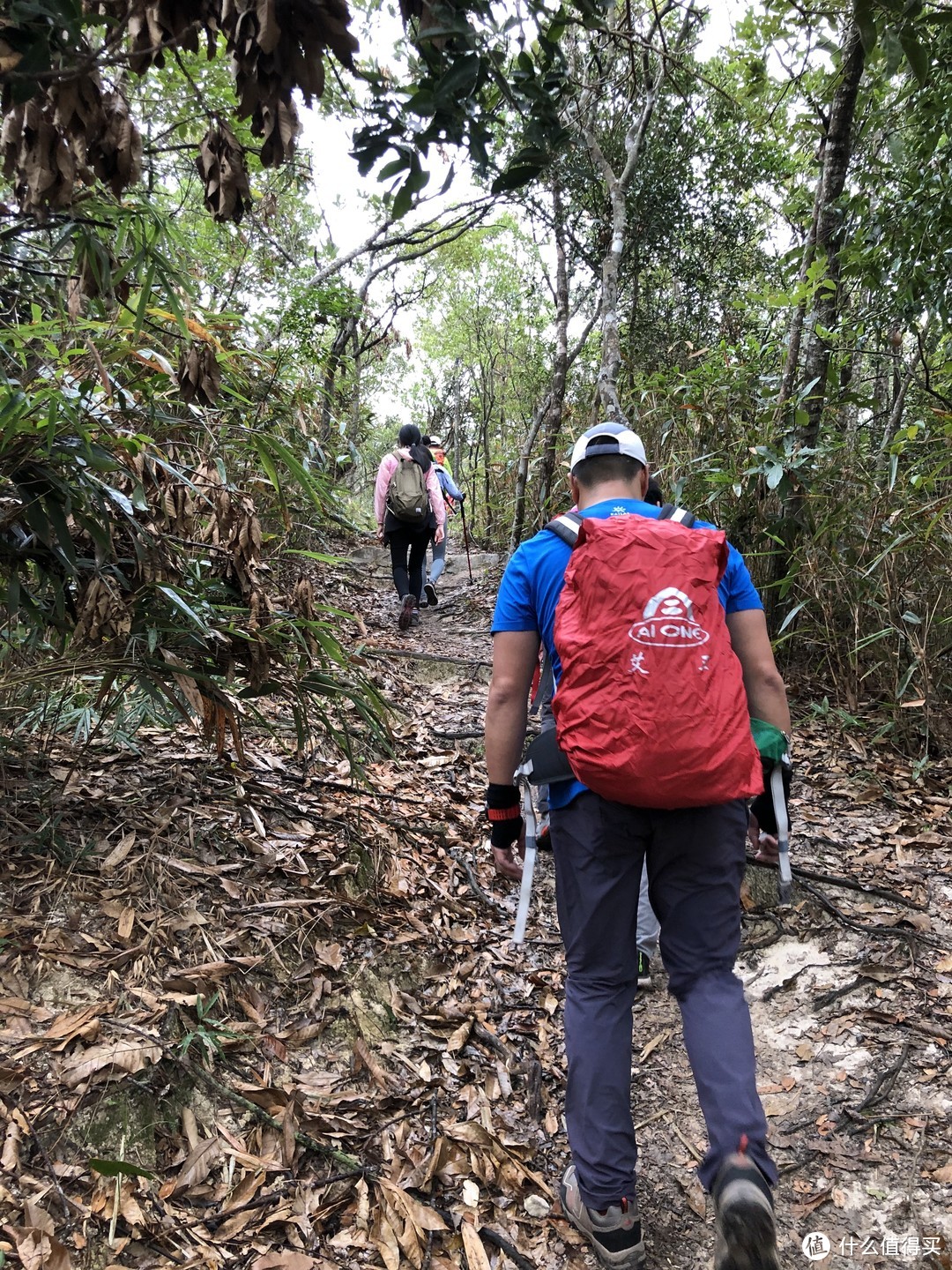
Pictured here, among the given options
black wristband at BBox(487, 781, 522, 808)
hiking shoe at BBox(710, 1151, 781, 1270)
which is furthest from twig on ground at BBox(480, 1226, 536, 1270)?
black wristband at BBox(487, 781, 522, 808)

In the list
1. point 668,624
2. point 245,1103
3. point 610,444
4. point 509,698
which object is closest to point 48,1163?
point 245,1103

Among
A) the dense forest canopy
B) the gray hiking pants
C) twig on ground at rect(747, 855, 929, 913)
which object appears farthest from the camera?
twig on ground at rect(747, 855, 929, 913)

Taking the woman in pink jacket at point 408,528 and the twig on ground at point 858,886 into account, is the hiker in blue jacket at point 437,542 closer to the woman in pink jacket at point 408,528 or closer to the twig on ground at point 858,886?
the woman in pink jacket at point 408,528

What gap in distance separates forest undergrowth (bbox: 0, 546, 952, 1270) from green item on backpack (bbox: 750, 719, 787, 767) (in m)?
1.23

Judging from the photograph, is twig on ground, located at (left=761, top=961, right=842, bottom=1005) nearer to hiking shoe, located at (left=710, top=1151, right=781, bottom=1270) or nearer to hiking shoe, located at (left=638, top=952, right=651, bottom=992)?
hiking shoe, located at (left=638, top=952, right=651, bottom=992)

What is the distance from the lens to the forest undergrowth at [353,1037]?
1.99 metres

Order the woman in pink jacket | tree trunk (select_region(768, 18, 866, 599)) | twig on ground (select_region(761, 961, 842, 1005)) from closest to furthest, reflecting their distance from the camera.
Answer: twig on ground (select_region(761, 961, 842, 1005))
tree trunk (select_region(768, 18, 866, 599))
the woman in pink jacket

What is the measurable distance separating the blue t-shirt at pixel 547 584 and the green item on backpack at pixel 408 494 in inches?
210

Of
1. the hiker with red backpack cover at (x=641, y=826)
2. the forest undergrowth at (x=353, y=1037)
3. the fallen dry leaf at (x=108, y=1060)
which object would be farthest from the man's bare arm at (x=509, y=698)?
the fallen dry leaf at (x=108, y=1060)

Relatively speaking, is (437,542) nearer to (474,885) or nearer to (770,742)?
(474,885)

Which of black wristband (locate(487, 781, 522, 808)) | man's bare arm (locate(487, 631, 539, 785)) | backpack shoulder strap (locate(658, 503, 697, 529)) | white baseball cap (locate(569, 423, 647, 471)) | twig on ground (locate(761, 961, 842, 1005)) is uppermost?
white baseball cap (locate(569, 423, 647, 471))

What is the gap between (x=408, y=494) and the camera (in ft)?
24.9

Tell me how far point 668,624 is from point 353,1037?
1.75 m

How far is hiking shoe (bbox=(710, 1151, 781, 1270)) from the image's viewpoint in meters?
1.66
